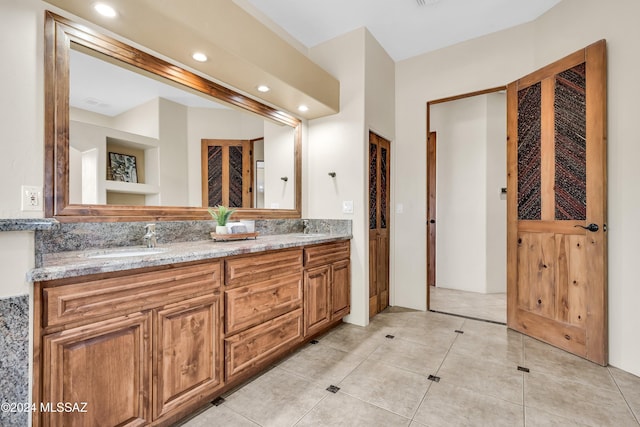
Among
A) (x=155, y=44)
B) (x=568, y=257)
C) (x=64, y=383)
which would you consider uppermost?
(x=155, y=44)

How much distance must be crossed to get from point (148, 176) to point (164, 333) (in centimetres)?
108

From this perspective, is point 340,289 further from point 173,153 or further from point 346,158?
point 173,153

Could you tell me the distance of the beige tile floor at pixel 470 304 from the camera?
3316 millimetres

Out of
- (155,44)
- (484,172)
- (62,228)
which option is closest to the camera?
(62,228)

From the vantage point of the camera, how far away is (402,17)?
2.83 meters

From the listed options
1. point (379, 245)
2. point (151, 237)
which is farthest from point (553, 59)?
point (151, 237)

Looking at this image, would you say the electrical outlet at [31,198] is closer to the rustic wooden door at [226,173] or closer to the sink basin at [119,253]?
the sink basin at [119,253]

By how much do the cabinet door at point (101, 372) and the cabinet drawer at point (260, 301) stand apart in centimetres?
48

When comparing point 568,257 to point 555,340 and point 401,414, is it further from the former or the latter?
point 401,414

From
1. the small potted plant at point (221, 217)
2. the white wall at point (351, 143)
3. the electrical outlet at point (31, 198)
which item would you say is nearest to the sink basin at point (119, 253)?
the electrical outlet at point (31, 198)

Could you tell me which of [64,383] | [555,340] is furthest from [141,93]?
[555,340]

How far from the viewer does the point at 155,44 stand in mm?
1835

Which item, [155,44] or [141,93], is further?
[141,93]

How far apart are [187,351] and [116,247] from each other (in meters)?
0.76
